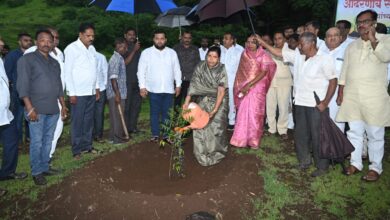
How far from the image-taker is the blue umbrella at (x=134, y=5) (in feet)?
22.3

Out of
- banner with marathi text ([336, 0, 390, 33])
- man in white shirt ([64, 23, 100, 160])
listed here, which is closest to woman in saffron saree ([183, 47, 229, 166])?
man in white shirt ([64, 23, 100, 160])

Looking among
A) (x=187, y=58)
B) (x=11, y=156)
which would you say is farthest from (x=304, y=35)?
(x=11, y=156)

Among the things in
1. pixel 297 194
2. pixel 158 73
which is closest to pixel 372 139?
pixel 297 194

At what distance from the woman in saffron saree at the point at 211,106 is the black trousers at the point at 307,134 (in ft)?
3.89

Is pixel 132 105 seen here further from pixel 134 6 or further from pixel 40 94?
pixel 40 94

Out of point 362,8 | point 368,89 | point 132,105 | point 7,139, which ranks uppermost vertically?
point 362,8

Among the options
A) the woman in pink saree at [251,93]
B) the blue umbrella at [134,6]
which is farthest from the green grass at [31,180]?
the blue umbrella at [134,6]

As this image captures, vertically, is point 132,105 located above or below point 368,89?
below

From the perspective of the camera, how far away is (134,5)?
6.89 meters

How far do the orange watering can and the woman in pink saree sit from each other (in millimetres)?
1304

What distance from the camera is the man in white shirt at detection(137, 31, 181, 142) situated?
678 centimetres

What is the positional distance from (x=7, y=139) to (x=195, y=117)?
2.80 m

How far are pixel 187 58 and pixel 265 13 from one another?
1114cm

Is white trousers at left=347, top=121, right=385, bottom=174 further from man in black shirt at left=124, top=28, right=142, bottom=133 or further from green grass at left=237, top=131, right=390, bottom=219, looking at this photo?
man in black shirt at left=124, top=28, right=142, bottom=133
